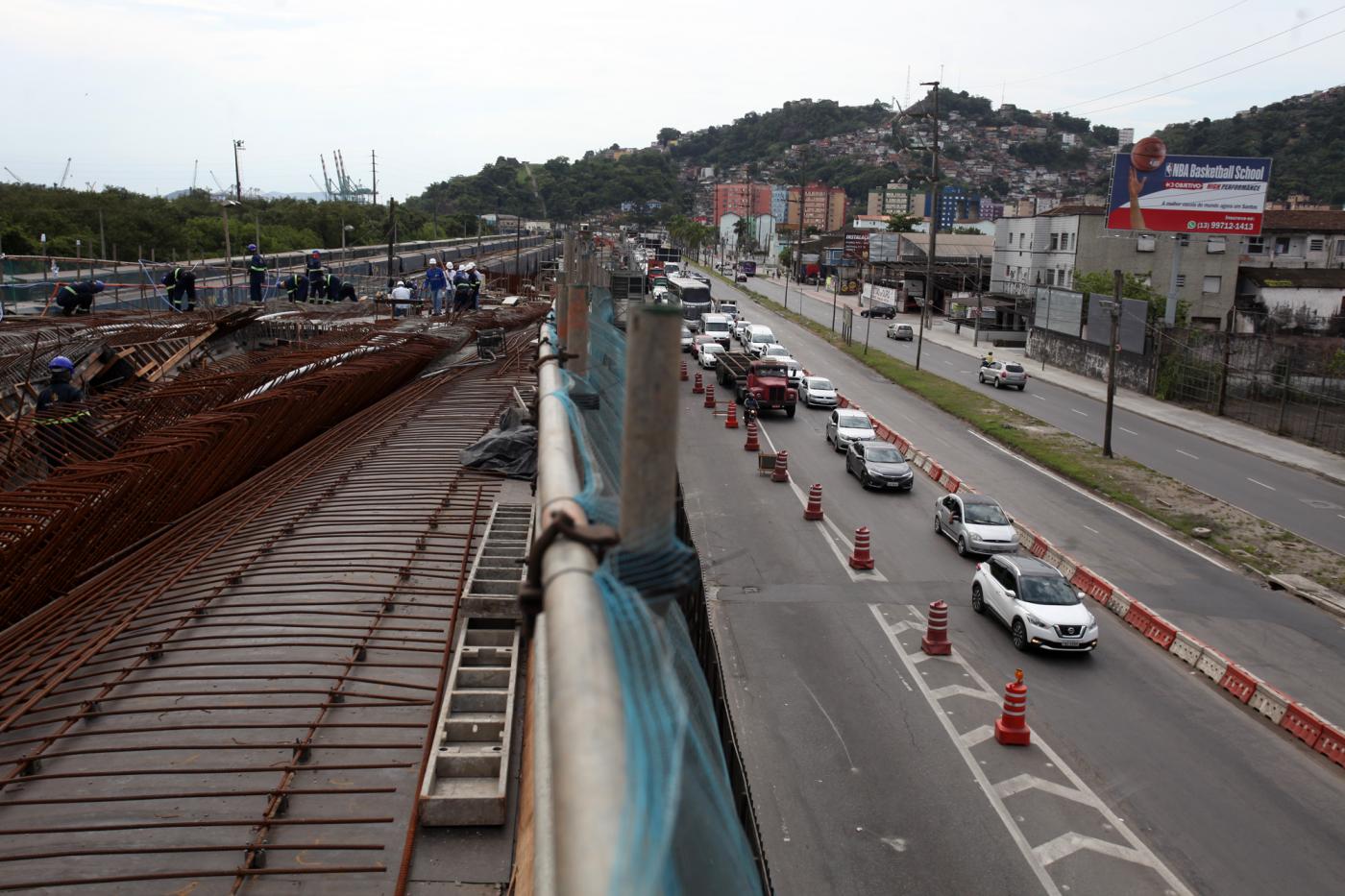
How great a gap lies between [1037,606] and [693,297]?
175 ft

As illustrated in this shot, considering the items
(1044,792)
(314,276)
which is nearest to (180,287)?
(314,276)

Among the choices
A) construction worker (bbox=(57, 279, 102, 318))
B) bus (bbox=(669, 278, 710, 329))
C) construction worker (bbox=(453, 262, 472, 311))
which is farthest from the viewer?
bus (bbox=(669, 278, 710, 329))

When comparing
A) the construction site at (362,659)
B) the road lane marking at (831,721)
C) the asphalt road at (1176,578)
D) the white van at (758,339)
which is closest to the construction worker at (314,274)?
the asphalt road at (1176,578)

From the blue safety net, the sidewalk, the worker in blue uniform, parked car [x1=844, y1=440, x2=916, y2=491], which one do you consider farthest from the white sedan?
the blue safety net

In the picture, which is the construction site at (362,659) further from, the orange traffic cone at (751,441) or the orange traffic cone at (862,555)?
the orange traffic cone at (751,441)

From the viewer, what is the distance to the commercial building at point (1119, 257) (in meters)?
65.1

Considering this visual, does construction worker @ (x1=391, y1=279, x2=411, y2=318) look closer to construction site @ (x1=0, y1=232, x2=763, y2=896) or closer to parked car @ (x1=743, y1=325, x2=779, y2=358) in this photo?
construction site @ (x1=0, y1=232, x2=763, y2=896)

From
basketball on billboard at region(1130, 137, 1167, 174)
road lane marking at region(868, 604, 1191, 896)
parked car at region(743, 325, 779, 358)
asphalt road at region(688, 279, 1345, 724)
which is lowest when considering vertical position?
road lane marking at region(868, 604, 1191, 896)

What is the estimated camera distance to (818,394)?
44.9 m

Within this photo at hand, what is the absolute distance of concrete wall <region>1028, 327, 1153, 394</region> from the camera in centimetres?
4894

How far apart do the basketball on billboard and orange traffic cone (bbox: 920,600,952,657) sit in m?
41.4

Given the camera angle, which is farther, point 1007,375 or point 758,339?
point 758,339

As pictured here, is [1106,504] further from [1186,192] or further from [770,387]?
[1186,192]

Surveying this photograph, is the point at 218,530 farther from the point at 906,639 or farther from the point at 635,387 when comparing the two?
the point at 906,639
